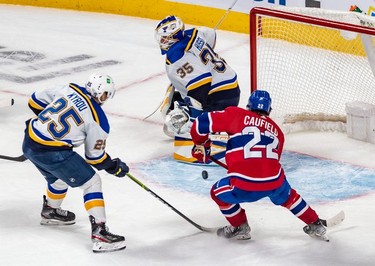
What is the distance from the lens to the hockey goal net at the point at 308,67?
20.7ft

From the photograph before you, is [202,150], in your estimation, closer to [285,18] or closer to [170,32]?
[170,32]

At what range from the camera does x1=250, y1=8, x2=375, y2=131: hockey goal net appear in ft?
20.7

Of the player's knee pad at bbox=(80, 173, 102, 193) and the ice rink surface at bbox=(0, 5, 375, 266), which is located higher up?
the player's knee pad at bbox=(80, 173, 102, 193)

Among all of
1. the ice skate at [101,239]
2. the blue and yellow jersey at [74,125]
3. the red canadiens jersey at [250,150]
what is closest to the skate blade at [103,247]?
the ice skate at [101,239]

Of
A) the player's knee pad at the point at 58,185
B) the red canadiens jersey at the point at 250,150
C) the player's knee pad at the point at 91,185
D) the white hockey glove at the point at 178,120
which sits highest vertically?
the red canadiens jersey at the point at 250,150

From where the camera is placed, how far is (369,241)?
16.0ft

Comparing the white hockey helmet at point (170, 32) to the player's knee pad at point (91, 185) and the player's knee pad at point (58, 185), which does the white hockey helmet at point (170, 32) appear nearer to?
the player's knee pad at point (58, 185)

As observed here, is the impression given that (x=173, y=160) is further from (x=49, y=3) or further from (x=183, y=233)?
(x=49, y=3)

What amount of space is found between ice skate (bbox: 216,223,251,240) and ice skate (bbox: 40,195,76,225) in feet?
2.56

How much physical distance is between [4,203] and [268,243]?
144 centimetres

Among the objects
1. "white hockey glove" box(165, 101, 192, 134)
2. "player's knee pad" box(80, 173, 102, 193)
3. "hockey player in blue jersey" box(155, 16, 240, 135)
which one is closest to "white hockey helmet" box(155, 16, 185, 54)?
"hockey player in blue jersey" box(155, 16, 240, 135)

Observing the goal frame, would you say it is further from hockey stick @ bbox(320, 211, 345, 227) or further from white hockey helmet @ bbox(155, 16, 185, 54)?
hockey stick @ bbox(320, 211, 345, 227)

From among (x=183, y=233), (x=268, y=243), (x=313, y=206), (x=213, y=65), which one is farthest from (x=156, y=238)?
(x=213, y=65)

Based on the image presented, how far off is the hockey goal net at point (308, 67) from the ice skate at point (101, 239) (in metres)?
1.97
